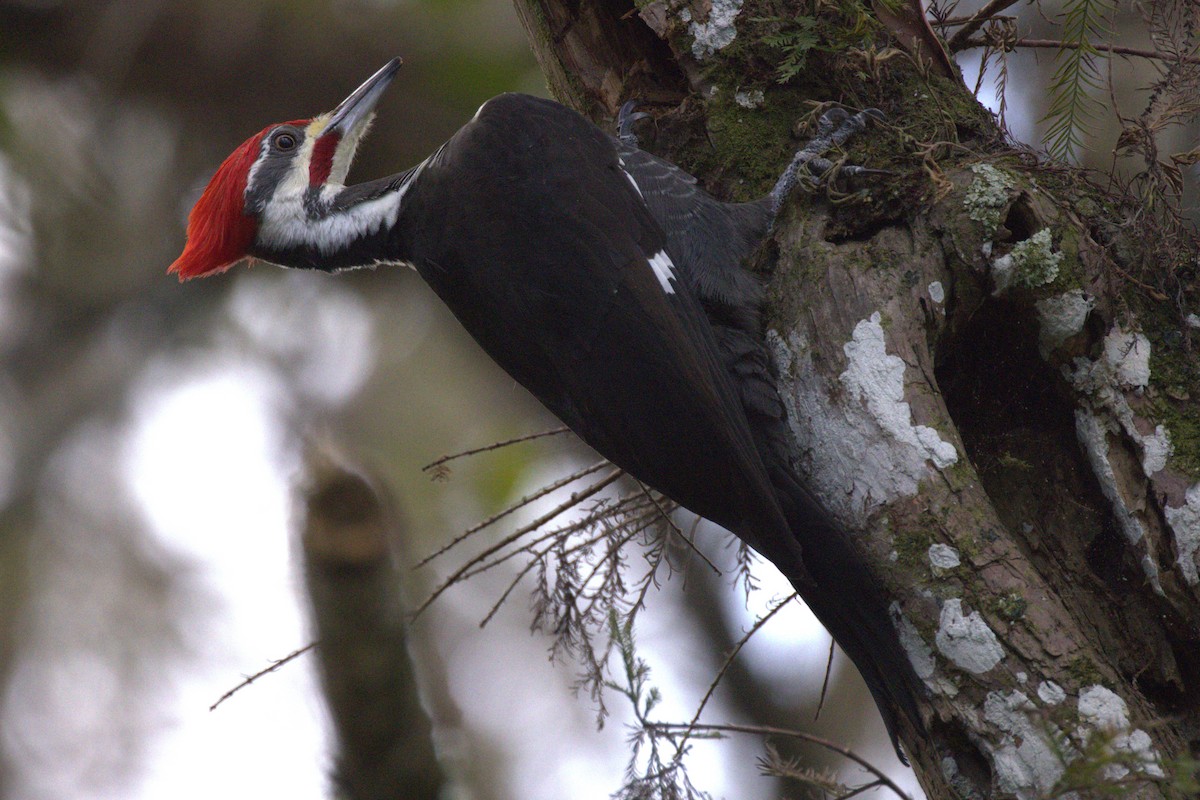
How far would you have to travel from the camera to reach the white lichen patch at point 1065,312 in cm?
203

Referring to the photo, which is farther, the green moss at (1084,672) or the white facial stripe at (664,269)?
the white facial stripe at (664,269)

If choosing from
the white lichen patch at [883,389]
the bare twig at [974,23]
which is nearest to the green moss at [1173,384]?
the white lichen patch at [883,389]

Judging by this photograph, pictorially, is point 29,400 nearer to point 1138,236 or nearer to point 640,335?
point 640,335

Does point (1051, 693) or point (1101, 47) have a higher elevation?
point (1101, 47)

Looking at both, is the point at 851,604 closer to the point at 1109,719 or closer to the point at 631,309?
the point at 1109,719

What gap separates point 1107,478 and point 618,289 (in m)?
1.08

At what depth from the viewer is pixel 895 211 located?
2.17 m

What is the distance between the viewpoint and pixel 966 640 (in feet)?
5.84

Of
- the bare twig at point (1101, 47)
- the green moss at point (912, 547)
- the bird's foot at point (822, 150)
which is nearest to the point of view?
the green moss at point (912, 547)

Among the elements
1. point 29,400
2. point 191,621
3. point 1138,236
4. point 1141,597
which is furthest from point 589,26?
point 191,621

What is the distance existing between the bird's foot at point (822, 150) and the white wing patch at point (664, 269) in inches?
10.8

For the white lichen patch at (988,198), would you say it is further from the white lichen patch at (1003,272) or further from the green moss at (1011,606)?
the green moss at (1011,606)

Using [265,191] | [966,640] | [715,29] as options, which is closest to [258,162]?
[265,191]

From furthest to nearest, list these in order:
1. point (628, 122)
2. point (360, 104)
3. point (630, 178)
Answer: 1. point (360, 104)
2. point (628, 122)
3. point (630, 178)
